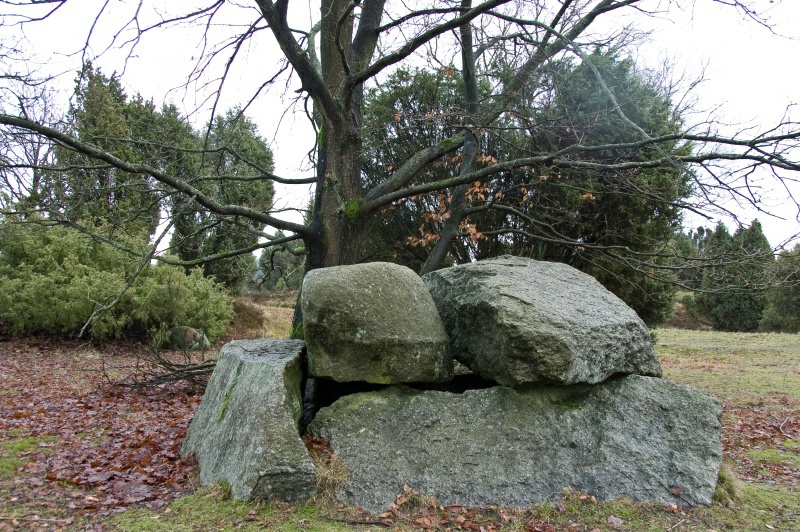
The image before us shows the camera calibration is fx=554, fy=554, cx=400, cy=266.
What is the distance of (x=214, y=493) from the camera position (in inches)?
168

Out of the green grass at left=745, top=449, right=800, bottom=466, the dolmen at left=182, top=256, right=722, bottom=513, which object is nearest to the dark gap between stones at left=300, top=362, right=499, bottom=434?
the dolmen at left=182, top=256, right=722, bottom=513

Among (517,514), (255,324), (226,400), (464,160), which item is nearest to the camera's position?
(517,514)

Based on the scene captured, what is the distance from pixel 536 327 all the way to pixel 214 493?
291cm

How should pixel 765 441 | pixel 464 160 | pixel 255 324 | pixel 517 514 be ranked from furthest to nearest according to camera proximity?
pixel 255 324
pixel 464 160
pixel 765 441
pixel 517 514

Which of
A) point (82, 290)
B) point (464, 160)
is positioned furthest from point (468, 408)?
point (82, 290)

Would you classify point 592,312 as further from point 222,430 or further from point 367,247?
point 367,247

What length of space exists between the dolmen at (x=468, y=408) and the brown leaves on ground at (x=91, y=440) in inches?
18.8

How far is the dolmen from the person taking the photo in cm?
437

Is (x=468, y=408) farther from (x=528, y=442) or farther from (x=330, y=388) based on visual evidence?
(x=330, y=388)

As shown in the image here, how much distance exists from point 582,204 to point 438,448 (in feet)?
26.5

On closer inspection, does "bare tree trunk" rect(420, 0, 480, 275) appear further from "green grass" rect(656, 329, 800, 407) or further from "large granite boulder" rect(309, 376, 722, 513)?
"green grass" rect(656, 329, 800, 407)

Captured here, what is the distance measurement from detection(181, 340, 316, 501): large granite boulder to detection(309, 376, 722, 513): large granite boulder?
0.40m

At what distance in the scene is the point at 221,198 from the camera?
10.0 meters

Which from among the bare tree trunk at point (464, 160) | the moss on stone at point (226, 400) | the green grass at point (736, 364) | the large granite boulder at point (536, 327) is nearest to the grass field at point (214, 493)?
the moss on stone at point (226, 400)
